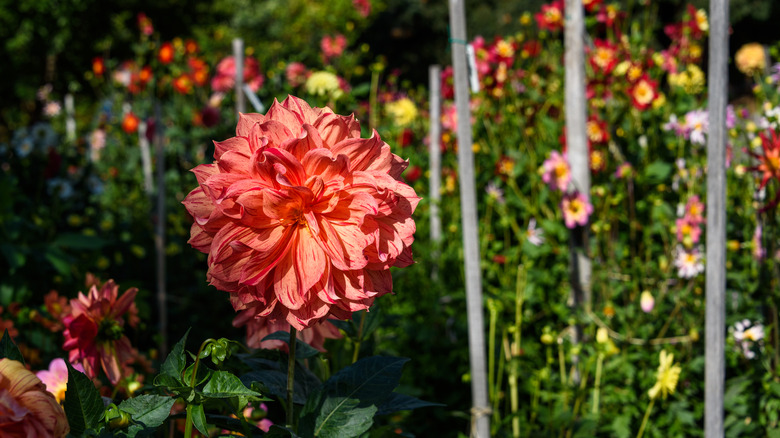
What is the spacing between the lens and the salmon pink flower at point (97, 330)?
84 centimetres

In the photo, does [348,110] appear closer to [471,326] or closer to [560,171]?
[560,171]

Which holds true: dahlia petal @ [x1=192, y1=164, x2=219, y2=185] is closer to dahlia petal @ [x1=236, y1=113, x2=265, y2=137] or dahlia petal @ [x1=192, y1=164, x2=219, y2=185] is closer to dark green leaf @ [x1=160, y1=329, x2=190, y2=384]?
dahlia petal @ [x1=236, y1=113, x2=265, y2=137]

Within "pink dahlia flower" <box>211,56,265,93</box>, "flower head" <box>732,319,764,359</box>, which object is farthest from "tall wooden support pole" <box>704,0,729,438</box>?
"pink dahlia flower" <box>211,56,265,93</box>

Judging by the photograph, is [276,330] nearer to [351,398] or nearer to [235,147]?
[351,398]

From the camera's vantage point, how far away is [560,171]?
204 cm

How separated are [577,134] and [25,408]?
5.93ft

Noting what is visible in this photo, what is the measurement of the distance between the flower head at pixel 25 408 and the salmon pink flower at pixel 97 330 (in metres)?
0.35

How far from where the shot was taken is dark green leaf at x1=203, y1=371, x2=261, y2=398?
0.55 metres

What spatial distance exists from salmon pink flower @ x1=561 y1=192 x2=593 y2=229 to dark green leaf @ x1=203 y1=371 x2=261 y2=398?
62.8 inches

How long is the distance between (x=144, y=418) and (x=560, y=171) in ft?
5.52

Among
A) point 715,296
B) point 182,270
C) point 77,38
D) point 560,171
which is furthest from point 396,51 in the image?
point 715,296

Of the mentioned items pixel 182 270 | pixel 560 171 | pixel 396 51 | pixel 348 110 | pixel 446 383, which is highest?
pixel 396 51

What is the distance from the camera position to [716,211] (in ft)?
3.70

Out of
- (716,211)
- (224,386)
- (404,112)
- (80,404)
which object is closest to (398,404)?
(224,386)
